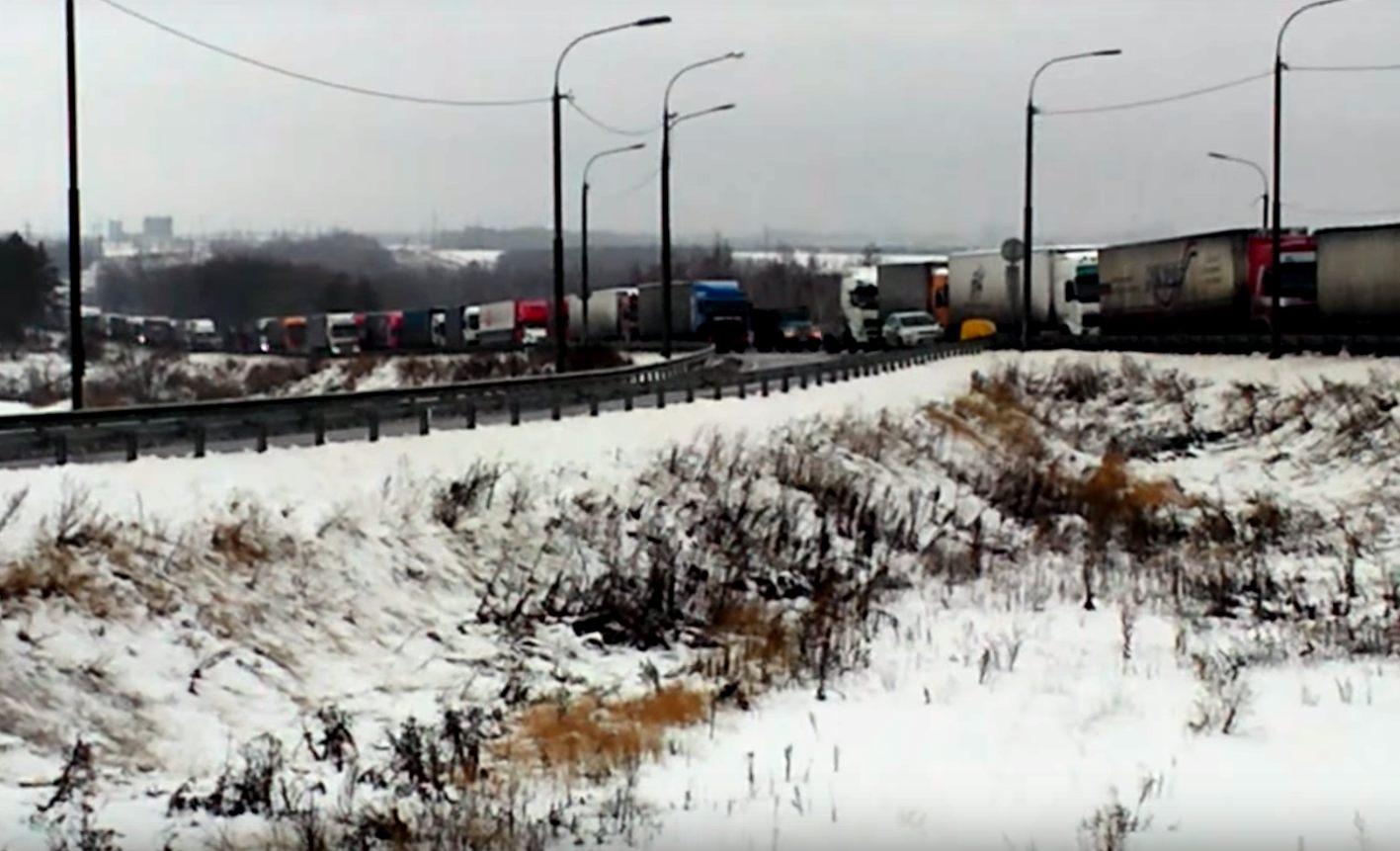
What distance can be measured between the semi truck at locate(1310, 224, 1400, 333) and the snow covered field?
61.0 ft

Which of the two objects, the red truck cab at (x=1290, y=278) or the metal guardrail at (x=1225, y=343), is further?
the red truck cab at (x=1290, y=278)

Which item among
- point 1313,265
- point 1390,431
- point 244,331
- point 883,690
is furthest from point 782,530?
point 244,331

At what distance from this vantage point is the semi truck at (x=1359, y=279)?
49406mm

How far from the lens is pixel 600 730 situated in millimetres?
14672

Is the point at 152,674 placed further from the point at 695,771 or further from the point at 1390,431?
the point at 1390,431

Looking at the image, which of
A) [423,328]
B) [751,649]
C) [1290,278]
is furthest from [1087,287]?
[751,649]

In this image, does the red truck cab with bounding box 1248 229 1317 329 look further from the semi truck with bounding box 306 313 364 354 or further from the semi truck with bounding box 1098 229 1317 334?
the semi truck with bounding box 306 313 364 354

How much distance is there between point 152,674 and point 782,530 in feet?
41.7

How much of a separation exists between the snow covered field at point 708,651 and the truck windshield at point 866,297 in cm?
4974

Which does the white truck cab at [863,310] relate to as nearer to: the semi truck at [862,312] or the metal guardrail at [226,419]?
the semi truck at [862,312]

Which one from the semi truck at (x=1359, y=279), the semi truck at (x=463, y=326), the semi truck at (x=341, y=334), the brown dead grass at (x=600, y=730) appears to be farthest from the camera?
the semi truck at (x=341, y=334)

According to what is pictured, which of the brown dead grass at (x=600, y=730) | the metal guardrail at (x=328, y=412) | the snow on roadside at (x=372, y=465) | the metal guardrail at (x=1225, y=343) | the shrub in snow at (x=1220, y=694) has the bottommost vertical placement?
the brown dead grass at (x=600, y=730)

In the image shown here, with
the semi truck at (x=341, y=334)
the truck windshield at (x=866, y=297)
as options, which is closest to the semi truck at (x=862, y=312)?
the truck windshield at (x=866, y=297)

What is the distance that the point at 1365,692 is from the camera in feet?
50.7
